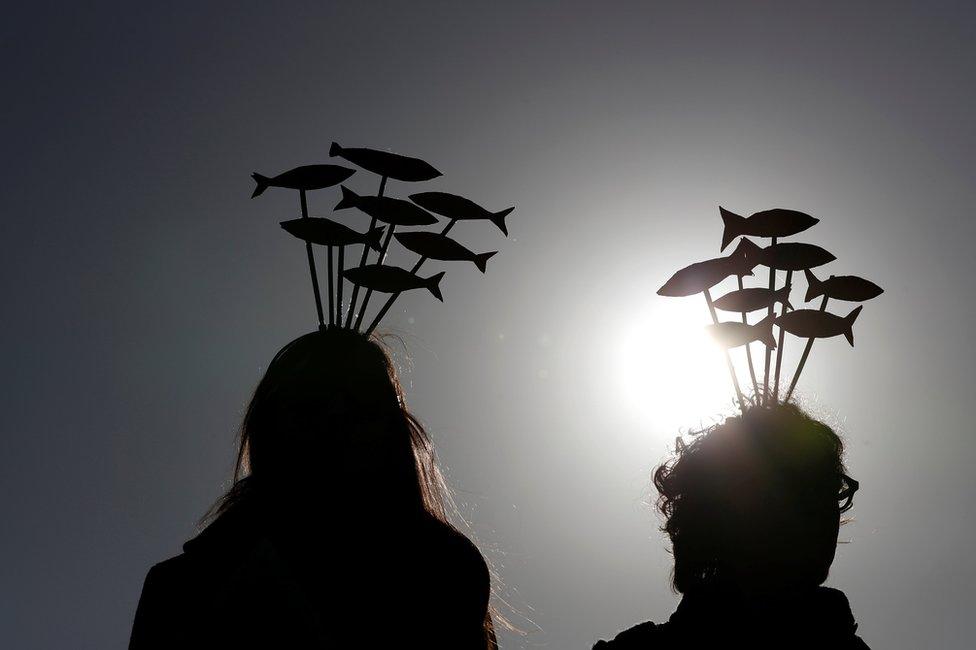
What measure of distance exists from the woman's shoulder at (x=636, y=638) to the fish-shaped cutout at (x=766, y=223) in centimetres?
106

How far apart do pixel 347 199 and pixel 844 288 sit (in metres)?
1.43

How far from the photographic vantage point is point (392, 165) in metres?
2.57

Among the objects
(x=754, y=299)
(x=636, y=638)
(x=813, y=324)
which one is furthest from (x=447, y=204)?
(x=636, y=638)

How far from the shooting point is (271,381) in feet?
7.88

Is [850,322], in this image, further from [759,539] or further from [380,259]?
[380,259]

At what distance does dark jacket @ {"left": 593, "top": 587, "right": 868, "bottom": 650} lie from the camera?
7.47 feet

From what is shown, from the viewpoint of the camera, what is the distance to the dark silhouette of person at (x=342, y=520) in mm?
2162

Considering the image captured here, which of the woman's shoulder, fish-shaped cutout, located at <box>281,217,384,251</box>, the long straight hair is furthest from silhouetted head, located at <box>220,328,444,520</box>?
the woman's shoulder

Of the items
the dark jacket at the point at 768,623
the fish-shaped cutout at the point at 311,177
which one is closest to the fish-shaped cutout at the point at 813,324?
the dark jacket at the point at 768,623

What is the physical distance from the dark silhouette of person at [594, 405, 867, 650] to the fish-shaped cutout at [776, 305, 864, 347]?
21 cm

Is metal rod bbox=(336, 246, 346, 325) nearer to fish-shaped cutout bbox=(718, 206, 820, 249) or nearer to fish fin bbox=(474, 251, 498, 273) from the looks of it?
fish fin bbox=(474, 251, 498, 273)

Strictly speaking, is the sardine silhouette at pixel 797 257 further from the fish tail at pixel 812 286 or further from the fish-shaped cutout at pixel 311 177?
the fish-shaped cutout at pixel 311 177

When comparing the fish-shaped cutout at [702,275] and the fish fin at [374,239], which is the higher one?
the fish-shaped cutout at [702,275]

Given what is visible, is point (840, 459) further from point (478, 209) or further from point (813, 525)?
point (478, 209)
